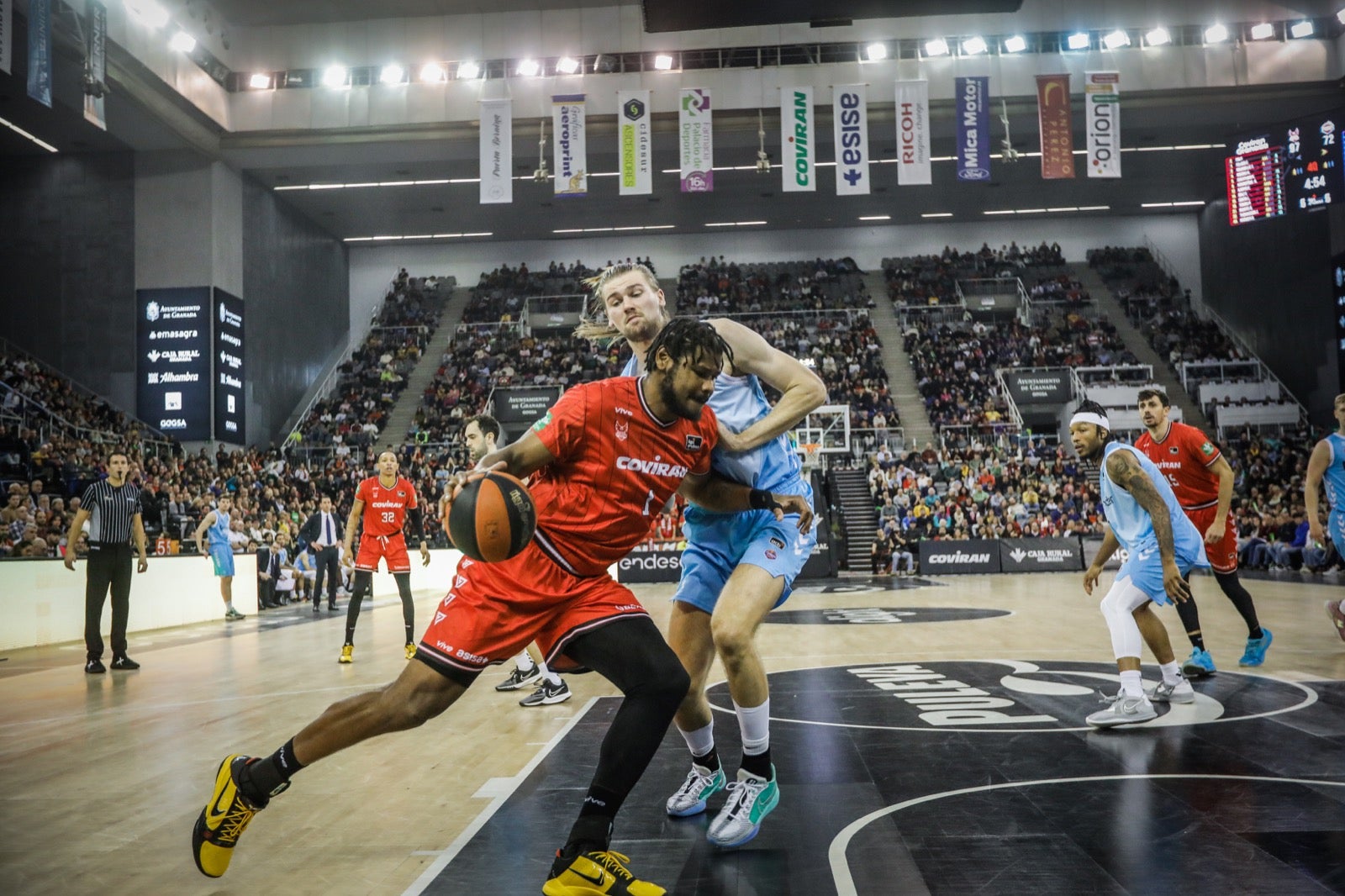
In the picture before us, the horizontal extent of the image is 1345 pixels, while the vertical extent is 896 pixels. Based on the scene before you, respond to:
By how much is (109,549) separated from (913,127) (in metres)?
18.1

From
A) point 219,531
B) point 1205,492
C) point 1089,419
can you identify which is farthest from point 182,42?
point 1089,419

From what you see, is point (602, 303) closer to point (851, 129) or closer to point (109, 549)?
point (109, 549)

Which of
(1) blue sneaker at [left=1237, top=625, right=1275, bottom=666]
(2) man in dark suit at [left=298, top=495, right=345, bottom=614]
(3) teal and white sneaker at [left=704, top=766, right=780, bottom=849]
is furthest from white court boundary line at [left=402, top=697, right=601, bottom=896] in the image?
(2) man in dark suit at [left=298, top=495, right=345, bottom=614]

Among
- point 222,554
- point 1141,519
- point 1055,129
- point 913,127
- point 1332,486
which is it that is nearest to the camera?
point 1141,519

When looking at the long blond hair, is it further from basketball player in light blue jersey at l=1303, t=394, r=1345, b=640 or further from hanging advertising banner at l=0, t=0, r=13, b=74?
hanging advertising banner at l=0, t=0, r=13, b=74

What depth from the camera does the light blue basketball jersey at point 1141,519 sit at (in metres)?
5.46

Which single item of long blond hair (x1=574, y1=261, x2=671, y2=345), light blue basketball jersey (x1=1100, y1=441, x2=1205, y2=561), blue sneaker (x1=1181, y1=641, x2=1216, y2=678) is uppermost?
long blond hair (x1=574, y1=261, x2=671, y2=345)

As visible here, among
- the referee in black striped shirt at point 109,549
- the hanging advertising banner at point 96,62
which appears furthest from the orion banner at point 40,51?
the referee in black striped shirt at point 109,549

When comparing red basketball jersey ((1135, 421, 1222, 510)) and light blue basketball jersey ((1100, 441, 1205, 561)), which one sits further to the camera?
red basketball jersey ((1135, 421, 1222, 510))

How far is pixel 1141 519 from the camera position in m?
5.52

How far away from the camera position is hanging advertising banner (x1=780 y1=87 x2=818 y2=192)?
21500 mm

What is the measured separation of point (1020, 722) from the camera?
17.0 feet

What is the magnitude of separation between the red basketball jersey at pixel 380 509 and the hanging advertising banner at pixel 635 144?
48.0 feet

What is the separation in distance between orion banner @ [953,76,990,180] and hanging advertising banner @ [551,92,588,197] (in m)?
8.20
